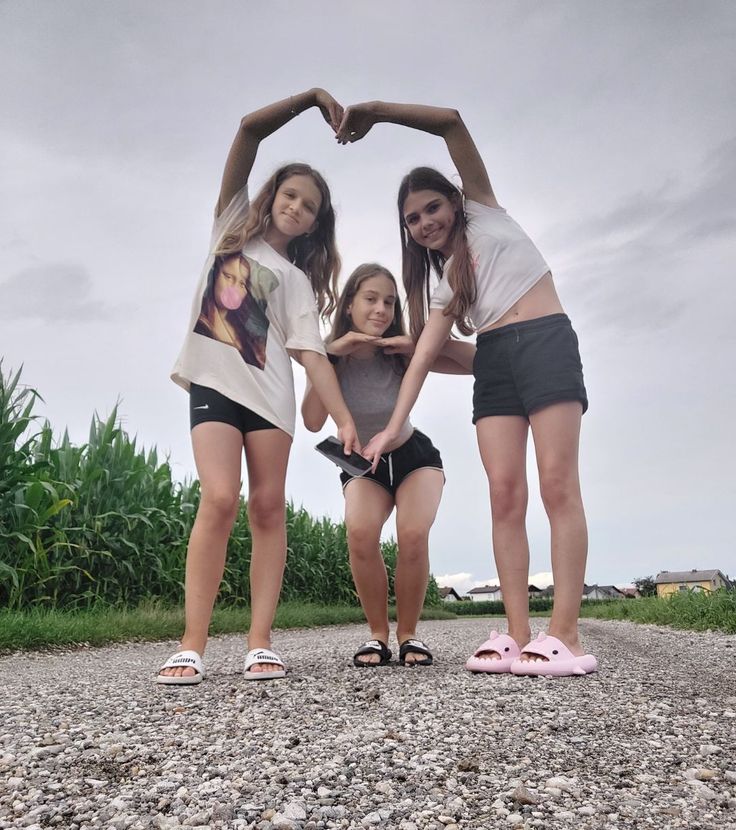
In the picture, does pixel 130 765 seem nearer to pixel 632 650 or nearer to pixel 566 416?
pixel 566 416

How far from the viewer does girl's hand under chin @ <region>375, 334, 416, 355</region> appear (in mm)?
3137

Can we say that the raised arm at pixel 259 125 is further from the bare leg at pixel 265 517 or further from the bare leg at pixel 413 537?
the bare leg at pixel 413 537

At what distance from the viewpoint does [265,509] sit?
9.12ft

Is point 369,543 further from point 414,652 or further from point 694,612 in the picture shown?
point 694,612

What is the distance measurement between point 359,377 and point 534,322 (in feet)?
2.76

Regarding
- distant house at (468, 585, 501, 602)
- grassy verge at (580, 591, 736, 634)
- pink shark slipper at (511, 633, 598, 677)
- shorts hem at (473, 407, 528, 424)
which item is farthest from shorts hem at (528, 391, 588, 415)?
distant house at (468, 585, 501, 602)

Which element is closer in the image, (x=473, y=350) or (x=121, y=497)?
(x=473, y=350)

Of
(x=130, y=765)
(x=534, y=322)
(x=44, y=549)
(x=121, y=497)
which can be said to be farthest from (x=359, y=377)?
(x=121, y=497)

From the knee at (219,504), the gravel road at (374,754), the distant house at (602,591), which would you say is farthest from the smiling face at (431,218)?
the distant house at (602,591)

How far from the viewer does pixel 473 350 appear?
3.24m

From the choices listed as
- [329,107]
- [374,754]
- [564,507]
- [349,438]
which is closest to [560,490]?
[564,507]

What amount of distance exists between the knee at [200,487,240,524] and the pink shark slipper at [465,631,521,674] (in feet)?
3.51

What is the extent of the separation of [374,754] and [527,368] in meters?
1.57

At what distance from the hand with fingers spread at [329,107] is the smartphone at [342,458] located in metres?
1.26
